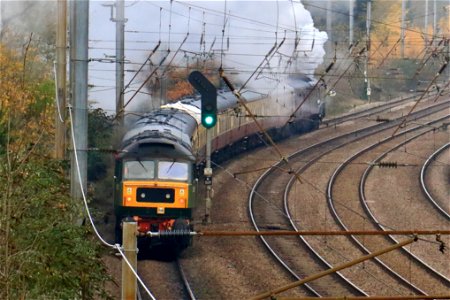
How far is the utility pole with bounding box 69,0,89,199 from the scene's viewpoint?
1448 cm

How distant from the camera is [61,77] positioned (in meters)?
15.6

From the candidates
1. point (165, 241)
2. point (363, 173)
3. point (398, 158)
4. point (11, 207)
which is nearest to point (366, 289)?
point (165, 241)

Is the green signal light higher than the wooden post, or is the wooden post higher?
the green signal light

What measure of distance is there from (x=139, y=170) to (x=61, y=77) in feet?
15.4

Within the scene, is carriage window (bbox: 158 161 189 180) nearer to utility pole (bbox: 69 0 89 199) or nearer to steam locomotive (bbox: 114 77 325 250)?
steam locomotive (bbox: 114 77 325 250)

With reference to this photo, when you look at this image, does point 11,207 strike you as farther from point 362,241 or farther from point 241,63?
point 241,63

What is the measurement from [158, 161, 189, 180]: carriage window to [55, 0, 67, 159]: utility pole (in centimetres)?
440

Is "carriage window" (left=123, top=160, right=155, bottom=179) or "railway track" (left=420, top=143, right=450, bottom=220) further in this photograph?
"railway track" (left=420, top=143, right=450, bottom=220)

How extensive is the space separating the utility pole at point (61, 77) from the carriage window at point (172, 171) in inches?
173

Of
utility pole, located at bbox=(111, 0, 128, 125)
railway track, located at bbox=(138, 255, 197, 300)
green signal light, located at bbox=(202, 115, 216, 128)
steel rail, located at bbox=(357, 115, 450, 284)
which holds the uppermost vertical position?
utility pole, located at bbox=(111, 0, 128, 125)

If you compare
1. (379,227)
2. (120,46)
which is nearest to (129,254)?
(120,46)

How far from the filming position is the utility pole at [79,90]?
14484 mm

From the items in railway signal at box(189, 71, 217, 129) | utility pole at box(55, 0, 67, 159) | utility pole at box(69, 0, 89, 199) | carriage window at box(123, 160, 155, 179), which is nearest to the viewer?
utility pole at box(69, 0, 89, 199)

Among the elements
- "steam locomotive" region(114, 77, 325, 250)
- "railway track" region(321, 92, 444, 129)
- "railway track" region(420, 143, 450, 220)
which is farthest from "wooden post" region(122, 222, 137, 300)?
"railway track" region(321, 92, 444, 129)
